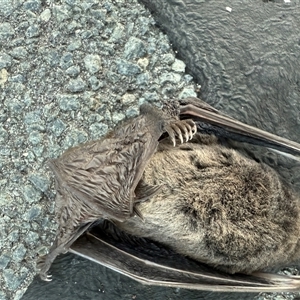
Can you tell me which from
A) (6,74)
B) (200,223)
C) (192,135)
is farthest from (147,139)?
(6,74)

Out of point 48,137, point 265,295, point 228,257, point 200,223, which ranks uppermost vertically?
point 48,137

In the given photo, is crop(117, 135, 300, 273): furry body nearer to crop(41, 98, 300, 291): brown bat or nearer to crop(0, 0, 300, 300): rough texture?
crop(41, 98, 300, 291): brown bat

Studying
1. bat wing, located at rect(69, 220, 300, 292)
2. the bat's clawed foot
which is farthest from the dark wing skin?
bat wing, located at rect(69, 220, 300, 292)

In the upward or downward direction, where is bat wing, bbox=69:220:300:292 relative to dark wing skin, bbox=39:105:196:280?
downward

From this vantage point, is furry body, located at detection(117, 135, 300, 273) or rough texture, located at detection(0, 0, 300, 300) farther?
rough texture, located at detection(0, 0, 300, 300)

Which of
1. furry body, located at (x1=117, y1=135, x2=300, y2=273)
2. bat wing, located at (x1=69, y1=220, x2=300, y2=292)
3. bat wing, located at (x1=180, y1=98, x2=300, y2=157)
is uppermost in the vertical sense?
bat wing, located at (x1=180, y1=98, x2=300, y2=157)

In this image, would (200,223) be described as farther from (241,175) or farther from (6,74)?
(6,74)
